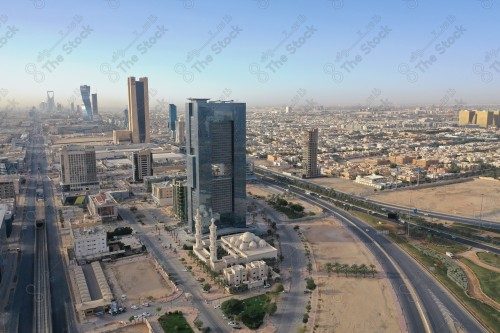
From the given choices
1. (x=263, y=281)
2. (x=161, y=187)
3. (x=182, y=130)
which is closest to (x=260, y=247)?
(x=263, y=281)

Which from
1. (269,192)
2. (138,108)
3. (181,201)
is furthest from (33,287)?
(138,108)

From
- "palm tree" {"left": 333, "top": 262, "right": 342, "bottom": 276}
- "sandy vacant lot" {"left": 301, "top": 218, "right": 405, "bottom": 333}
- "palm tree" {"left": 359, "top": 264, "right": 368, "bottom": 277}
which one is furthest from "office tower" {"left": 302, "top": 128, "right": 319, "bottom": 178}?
"palm tree" {"left": 359, "top": 264, "right": 368, "bottom": 277}

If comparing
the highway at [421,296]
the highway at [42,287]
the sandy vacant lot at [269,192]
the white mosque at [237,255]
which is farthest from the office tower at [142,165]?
the highway at [421,296]

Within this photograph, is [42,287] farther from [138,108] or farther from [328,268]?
[138,108]

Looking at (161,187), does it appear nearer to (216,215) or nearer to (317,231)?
(216,215)

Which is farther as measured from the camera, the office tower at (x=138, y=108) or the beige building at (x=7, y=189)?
the office tower at (x=138, y=108)

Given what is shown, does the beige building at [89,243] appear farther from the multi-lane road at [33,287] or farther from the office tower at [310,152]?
the office tower at [310,152]

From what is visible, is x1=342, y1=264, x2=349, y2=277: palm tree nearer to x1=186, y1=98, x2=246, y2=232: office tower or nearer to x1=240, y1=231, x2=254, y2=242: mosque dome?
x1=240, y1=231, x2=254, y2=242: mosque dome
